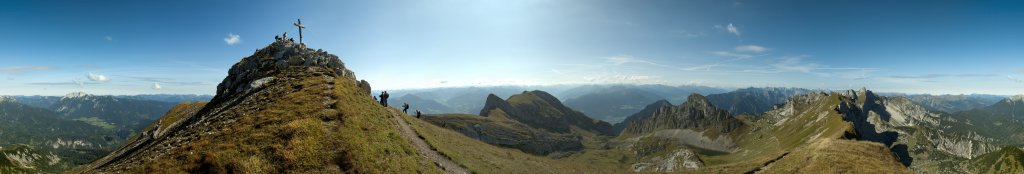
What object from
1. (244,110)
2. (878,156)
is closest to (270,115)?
(244,110)

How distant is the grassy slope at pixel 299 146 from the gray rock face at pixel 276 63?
85.7 feet

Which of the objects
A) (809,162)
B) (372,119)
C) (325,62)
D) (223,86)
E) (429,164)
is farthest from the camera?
(223,86)

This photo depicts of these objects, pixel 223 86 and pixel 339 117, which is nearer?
pixel 339 117

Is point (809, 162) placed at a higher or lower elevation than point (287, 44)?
lower

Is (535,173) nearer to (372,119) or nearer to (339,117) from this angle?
(372,119)

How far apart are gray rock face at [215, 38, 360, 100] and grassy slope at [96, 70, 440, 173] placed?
26108mm

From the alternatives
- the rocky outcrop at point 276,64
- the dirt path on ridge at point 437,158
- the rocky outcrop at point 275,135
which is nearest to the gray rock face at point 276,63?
the rocky outcrop at point 276,64

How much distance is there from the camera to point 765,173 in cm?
6297

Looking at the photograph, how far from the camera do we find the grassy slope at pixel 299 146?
92.6 ft

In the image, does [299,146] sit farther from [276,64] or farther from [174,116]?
[174,116]

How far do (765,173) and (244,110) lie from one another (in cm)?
6443

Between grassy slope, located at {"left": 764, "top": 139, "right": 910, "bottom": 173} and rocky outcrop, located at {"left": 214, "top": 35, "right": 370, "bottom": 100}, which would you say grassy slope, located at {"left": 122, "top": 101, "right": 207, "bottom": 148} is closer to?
rocky outcrop, located at {"left": 214, "top": 35, "right": 370, "bottom": 100}

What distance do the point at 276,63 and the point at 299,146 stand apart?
4767cm

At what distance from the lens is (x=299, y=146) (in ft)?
99.6
